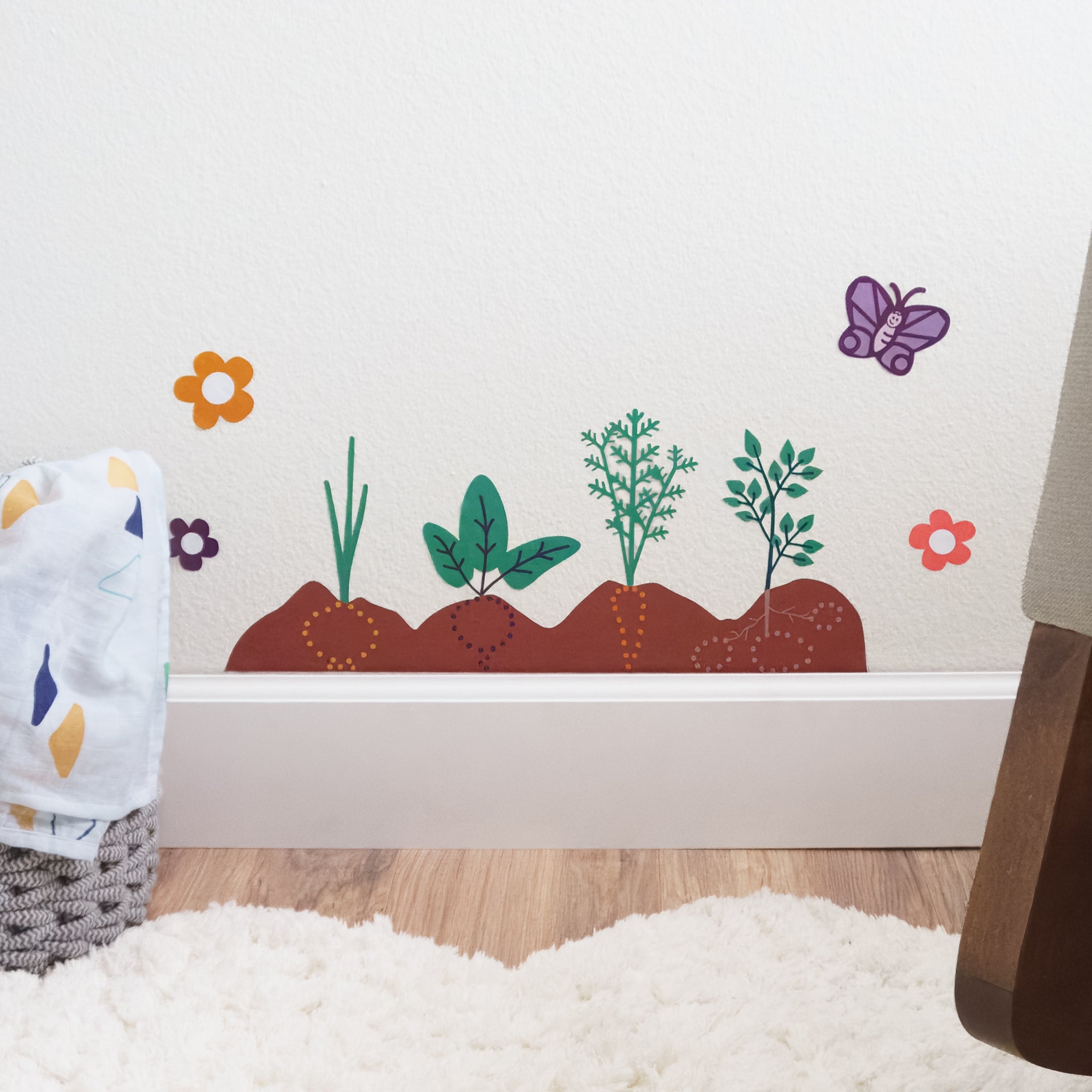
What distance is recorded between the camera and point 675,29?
39.4 inches

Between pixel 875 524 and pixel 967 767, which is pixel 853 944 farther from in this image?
pixel 875 524

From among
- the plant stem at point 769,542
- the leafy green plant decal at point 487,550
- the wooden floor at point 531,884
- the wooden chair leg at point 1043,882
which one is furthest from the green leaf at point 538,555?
the wooden chair leg at point 1043,882

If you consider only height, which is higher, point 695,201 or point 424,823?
point 695,201

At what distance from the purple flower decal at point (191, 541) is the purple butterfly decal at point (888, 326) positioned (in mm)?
802

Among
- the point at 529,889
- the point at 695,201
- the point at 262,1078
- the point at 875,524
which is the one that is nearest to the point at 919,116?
the point at 695,201

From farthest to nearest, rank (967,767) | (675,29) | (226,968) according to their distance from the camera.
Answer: (967,767), (675,29), (226,968)

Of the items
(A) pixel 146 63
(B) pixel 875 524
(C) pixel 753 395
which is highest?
(A) pixel 146 63

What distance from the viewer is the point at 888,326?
1.05m

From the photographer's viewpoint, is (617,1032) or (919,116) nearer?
(617,1032)

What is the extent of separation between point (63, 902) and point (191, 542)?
0.41m

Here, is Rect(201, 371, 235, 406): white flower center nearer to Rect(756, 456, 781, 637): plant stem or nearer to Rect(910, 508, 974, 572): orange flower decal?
Rect(756, 456, 781, 637): plant stem

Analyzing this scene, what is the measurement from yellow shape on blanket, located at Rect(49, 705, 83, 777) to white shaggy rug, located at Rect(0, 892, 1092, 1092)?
0.20m

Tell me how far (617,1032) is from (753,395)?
0.70m

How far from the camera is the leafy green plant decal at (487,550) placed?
1082 mm
